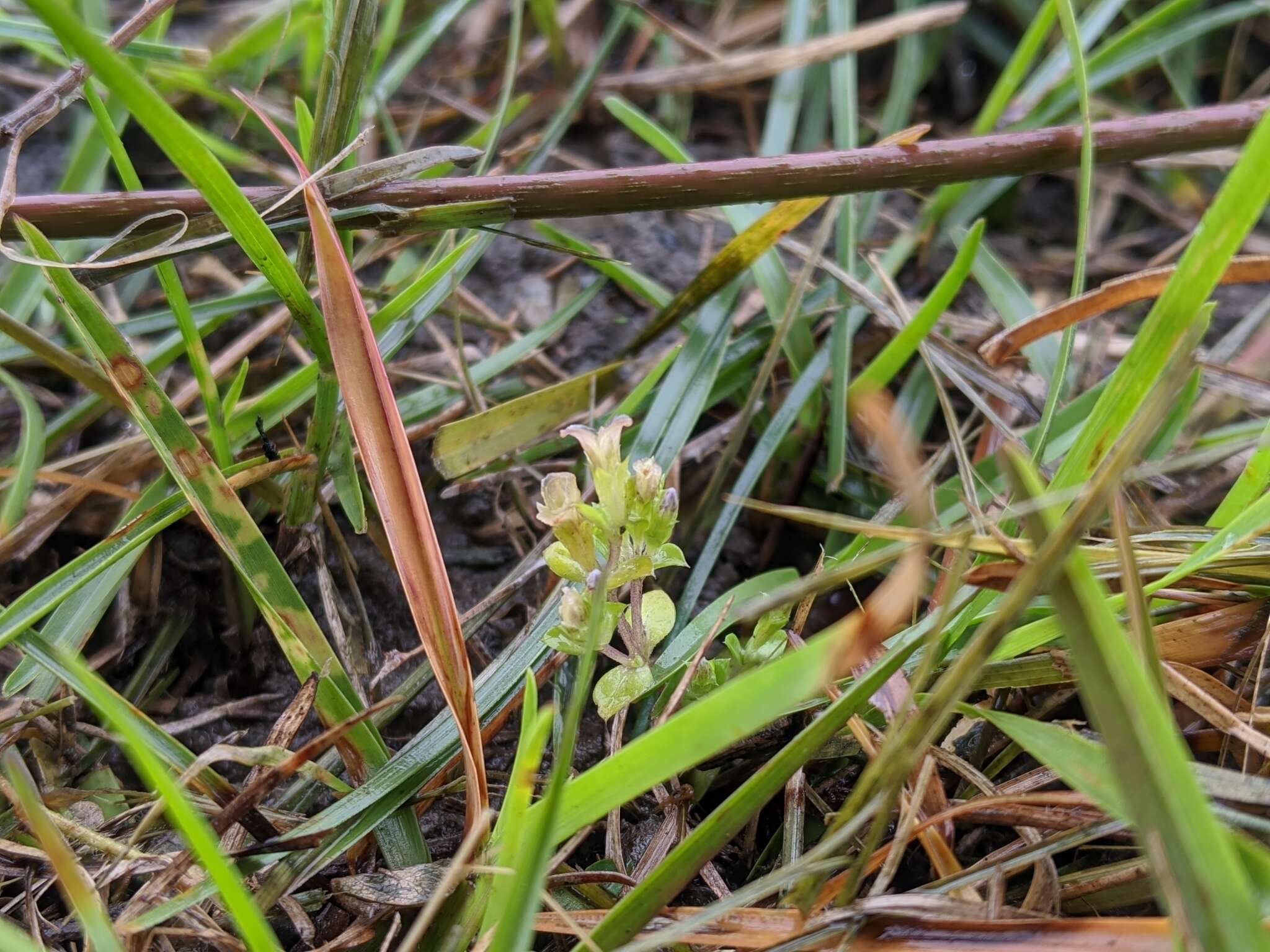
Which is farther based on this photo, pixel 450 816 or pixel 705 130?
pixel 705 130

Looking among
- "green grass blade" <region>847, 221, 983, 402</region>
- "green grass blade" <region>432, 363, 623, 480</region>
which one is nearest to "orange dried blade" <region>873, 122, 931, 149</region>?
"green grass blade" <region>847, 221, 983, 402</region>

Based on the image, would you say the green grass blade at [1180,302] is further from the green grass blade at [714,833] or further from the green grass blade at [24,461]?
the green grass blade at [24,461]

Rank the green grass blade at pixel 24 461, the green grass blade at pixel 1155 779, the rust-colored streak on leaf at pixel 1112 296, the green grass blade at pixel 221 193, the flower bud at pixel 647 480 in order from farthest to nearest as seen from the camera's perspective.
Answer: the rust-colored streak on leaf at pixel 1112 296 < the green grass blade at pixel 24 461 < the flower bud at pixel 647 480 < the green grass blade at pixel 221 193 < the green grass blade at pixel 1155 779

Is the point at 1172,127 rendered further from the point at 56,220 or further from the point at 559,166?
the point at 56,220

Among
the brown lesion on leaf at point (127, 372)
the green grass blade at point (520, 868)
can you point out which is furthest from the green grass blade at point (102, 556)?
the green grass blade at point (520, 868)

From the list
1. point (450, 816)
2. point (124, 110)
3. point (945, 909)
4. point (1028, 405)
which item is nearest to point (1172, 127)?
point (1028, 405)

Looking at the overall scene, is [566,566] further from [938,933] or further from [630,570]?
[938,933]
